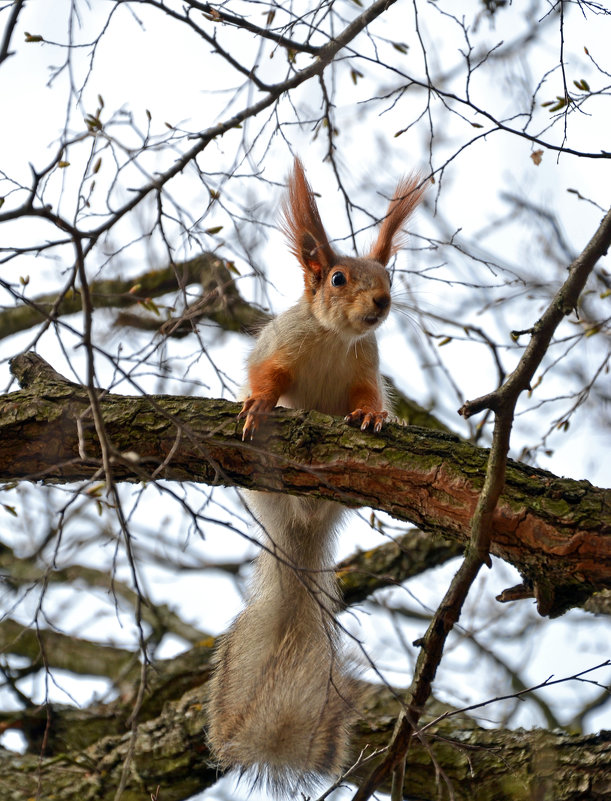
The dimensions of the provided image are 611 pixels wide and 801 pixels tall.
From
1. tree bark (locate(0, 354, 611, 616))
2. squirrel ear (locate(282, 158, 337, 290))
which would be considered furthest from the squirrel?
tree bark (locate(0, 354, 611, 616))

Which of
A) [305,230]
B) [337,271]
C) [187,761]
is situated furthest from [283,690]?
[305,230]

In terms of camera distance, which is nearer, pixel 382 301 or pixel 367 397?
pixel 382 301

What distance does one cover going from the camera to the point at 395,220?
4.03m

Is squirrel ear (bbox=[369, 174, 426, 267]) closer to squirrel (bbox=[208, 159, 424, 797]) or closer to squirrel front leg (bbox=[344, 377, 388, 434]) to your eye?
squirrel (bbox=[208, 159, 424, 797])

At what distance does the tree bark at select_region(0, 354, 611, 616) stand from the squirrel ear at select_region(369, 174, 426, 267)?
125 centimetres

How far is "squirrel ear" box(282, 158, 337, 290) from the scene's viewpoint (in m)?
3.73

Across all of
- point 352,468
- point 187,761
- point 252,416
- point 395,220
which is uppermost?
point 395,220

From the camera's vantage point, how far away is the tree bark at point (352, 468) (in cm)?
257

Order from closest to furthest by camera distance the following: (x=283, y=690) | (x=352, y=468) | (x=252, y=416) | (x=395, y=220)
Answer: (x=352, y=468)
(x=252, y=416)
(x=283, y=690)
(x=395, y=220)

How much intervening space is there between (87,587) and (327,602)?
82.6 inches

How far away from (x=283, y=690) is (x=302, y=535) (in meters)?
0.99

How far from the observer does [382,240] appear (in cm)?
416

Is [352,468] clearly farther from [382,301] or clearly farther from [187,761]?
[187,761]

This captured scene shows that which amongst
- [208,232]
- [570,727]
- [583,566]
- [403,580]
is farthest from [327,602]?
[208,232]
